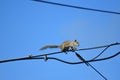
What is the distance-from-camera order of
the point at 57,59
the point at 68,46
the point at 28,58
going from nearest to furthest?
the point at 28,58 < the point at 57,59 < the point at 68,46

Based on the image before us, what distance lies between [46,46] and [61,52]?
66 centimetres

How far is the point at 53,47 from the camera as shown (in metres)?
7.61

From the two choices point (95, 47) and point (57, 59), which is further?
point (95, 47)

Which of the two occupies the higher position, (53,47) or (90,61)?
(53,47)

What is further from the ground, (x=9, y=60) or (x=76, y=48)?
(x=76, y=48)

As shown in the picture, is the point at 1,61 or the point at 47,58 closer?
the point at 1,61

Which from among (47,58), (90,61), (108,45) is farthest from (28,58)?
(108,45)

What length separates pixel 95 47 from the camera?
7527mm

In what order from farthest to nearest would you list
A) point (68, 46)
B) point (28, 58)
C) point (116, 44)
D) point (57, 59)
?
1. point (116, 44)
2. point (68, 46)
3. point (57, 59)
4. point (28, 58)

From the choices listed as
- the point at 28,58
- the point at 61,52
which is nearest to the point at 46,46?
the point at 61,52

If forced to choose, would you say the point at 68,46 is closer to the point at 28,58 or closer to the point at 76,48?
the point at 76,48

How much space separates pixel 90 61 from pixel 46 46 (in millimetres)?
1217

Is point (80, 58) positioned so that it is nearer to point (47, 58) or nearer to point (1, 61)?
point (47, 58)

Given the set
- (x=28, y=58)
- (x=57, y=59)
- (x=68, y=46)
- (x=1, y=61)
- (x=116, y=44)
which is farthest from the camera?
(x=116, y=44)
